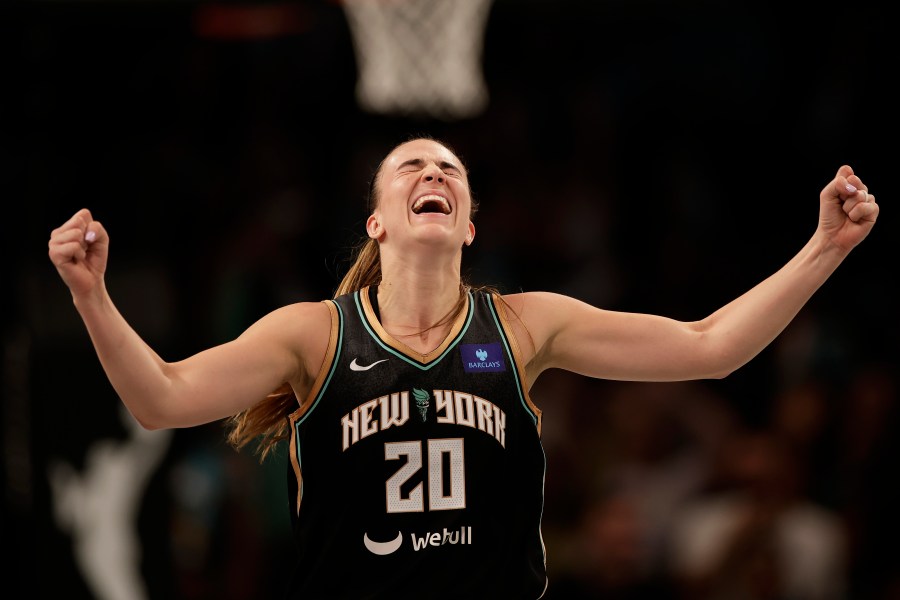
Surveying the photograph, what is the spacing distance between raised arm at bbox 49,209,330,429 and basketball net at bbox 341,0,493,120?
12.9 feet

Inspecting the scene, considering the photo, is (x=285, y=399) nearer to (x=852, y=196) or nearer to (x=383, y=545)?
(x=383, y=545)

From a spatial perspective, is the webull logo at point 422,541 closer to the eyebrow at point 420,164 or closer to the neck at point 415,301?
the neck at point 415,301

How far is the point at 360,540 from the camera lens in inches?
142

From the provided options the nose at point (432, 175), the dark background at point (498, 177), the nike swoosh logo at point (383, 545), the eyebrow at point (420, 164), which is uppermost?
the dark background at point (498, 177)

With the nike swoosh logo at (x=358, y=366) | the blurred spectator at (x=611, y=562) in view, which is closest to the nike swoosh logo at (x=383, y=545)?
the nike swoosh logo at (x=358, y=366)

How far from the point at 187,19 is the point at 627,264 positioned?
145 inches

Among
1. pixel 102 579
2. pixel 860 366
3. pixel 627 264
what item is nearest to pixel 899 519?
pixel 860 366

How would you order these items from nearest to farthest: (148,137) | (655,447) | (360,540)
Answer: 1. (360,540)
2. (655,447)
3. (148,137)

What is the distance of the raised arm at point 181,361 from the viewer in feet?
10.7

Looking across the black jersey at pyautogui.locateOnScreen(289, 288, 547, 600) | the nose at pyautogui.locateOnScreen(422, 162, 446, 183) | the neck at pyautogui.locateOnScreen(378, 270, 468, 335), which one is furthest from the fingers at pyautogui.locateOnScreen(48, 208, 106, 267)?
the nose at pyautogui.locateOnScreen(422, 162, 446, 183)

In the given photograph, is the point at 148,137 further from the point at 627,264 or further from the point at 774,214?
the point at 774,214

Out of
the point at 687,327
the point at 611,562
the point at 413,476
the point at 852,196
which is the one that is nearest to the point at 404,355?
the point at 413,476

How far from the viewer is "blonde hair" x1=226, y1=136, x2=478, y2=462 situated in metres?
3.95

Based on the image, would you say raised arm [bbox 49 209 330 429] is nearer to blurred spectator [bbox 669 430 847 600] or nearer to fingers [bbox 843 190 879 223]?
fingers [bbox 843 190 879 223]
